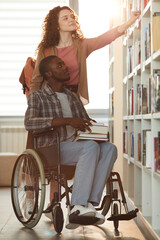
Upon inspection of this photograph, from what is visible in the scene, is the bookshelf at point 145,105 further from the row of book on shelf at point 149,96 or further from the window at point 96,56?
the window at point 96,56

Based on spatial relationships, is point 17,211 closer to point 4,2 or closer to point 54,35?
point 54,35

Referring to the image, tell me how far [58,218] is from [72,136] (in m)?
0.49

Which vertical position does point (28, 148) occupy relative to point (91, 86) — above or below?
below

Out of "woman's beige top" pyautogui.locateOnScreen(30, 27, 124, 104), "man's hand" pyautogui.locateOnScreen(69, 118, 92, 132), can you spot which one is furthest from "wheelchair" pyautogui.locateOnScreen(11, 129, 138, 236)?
"woman's beige top" pyautogui.locateOnScreen(30, 27, 124, 104)

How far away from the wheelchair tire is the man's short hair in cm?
87

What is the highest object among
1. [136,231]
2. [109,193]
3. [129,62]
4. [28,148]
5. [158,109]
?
[129,62]

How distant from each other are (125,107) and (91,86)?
193 cm

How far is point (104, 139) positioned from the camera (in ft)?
8.80

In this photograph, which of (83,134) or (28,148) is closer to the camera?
(83,134)

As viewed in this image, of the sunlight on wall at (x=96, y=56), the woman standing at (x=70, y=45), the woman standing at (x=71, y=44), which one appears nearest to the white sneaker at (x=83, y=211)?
the woman standing at (x=70, y=45)

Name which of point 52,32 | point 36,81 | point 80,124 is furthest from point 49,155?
point 52,32

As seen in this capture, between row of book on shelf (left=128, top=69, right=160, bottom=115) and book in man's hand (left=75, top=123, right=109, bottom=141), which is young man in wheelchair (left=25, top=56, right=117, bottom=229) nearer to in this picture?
book in man's hand (left=75, top=123, right=109, bottom=141)

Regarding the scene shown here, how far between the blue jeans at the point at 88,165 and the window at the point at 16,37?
345cm

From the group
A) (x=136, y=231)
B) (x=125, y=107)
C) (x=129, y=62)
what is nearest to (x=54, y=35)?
(x=129, y=62)
